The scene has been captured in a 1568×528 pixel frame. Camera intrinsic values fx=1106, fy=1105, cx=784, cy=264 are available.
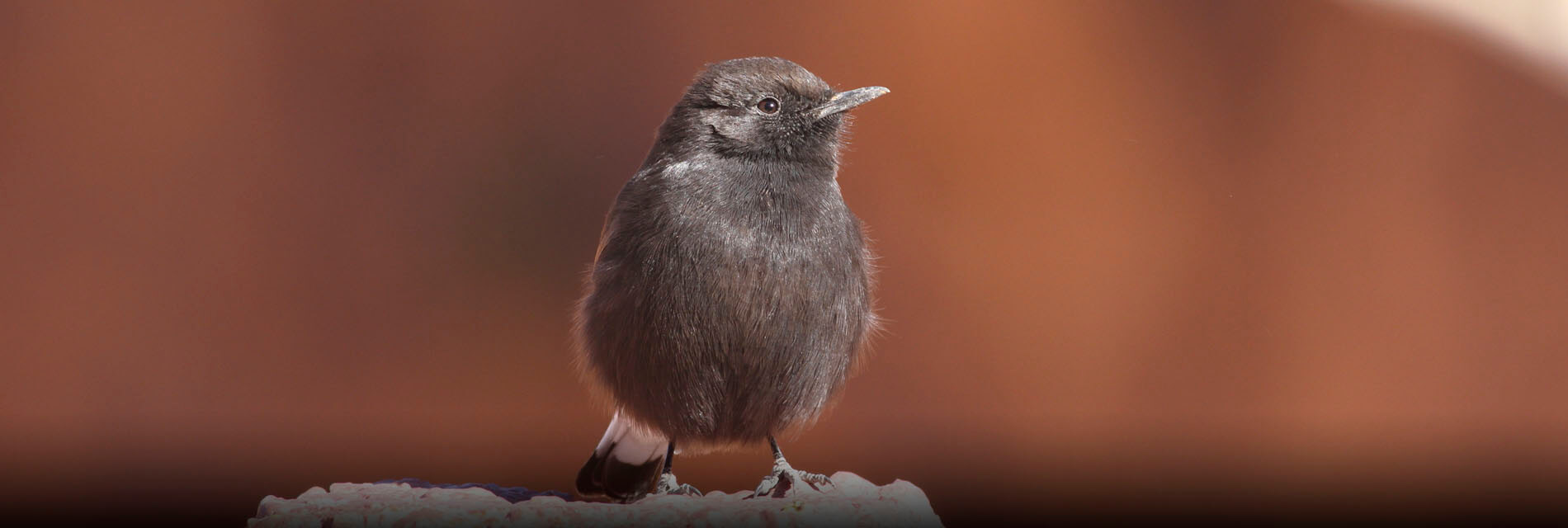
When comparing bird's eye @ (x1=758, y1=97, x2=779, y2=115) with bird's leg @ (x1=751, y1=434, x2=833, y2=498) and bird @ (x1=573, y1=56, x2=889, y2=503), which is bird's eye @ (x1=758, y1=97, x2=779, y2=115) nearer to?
bird @ (x1=573, y1=56, x2=889, y2=503)

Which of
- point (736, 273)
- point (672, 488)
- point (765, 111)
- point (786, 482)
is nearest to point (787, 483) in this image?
point (786, 482)

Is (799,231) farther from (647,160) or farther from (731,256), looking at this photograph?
(647,160)

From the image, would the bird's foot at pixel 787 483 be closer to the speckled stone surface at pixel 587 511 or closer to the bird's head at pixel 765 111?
the speckled stone surface at pixel 587 511

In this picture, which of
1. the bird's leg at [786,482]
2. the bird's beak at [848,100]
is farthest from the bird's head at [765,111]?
the bird's leg at [786,482]

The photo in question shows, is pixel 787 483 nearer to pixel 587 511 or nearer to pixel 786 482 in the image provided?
pixel 786 482

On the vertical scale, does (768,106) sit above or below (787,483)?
above

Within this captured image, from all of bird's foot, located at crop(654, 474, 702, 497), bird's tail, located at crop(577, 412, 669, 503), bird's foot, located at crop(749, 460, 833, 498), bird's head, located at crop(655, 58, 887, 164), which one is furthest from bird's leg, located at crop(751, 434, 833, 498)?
bird's head, located at crop(655, 58, 887, 164)
